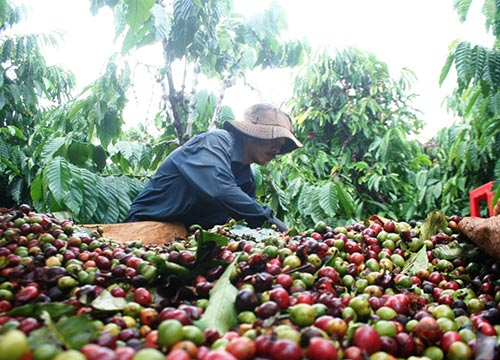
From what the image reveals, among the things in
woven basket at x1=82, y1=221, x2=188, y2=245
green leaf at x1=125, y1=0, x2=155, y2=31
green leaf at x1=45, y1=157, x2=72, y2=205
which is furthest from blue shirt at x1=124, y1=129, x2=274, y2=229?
green leaf at x1=125, y1=0, x2=155, y2=31

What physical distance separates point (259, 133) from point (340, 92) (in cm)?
425

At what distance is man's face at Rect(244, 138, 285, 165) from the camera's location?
3783 millimetres

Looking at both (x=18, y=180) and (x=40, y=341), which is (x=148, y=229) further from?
(x=18, y=180)

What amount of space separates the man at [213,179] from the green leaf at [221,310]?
196 cm

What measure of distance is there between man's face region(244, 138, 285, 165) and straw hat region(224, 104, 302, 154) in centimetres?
8

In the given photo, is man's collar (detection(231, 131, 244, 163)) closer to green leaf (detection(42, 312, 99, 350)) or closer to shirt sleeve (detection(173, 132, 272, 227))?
shirt sleeve (detection(173, 132, 272, 227))

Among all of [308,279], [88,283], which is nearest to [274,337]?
[308,279]

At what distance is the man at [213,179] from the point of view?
3.16 m

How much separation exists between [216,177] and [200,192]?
0.53 feet

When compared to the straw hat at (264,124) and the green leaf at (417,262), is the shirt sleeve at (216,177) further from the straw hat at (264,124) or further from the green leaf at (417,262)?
the green leaf at (417,262)

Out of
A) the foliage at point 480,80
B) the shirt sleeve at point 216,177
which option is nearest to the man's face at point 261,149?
the shirt sleeve at point 216,177

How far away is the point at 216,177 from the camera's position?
3129 mm

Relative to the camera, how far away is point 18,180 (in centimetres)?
593

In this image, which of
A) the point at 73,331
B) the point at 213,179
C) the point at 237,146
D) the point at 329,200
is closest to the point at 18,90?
the point at 237,146
